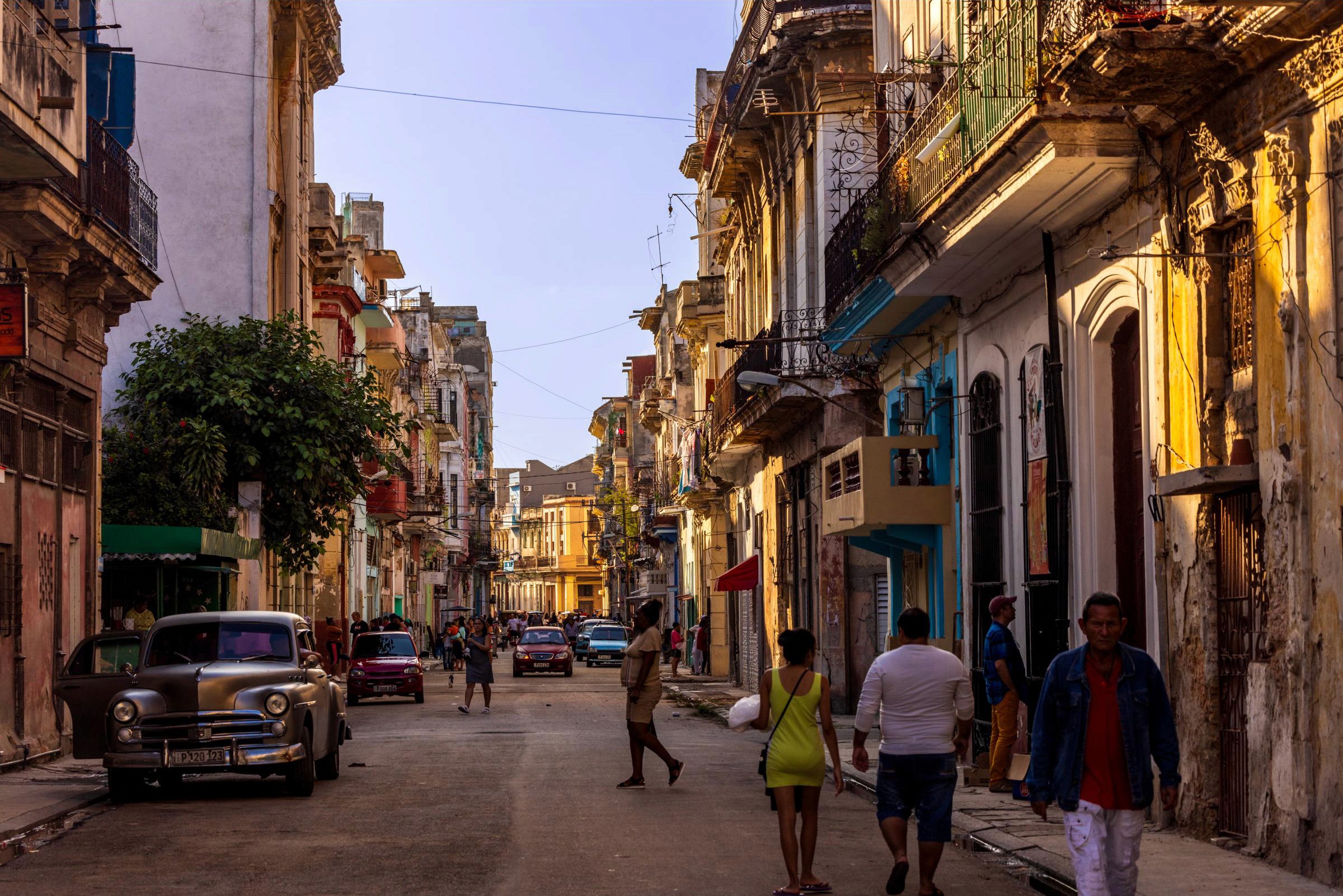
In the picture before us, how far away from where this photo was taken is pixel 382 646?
37000 mm

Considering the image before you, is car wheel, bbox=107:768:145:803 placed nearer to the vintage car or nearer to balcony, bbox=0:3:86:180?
the vintage car

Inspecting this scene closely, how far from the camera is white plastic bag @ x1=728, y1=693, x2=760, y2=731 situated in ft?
35.3

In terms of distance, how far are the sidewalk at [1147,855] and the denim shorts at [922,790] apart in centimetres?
94

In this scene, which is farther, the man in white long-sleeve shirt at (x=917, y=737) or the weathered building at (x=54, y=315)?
the weathered building at (x=54, y=315)

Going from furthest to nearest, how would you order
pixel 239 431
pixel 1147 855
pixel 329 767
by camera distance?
pixel 239 431, pixel 329 767, pixel 1147 855

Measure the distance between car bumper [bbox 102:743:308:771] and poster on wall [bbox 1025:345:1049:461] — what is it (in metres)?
7.37

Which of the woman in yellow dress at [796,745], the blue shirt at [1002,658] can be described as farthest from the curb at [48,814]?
the blue shirt at [1002,658]

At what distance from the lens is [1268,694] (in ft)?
37.5

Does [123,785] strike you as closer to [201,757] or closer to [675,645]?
[201,757]

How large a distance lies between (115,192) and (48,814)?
920cm

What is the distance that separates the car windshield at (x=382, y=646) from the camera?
36875 mm

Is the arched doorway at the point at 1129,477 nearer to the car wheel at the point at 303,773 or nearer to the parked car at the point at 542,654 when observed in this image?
the car wheel at the point at 303,773

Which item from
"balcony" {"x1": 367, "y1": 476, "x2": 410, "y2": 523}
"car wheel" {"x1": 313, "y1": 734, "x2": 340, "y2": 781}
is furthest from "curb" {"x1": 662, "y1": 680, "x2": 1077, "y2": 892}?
"balcony" {"x1": 367, "y1": 476, "x2": 410, "y2": 523}

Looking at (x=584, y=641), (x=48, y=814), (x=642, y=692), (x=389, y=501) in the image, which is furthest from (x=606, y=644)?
(x=48, y=814)
